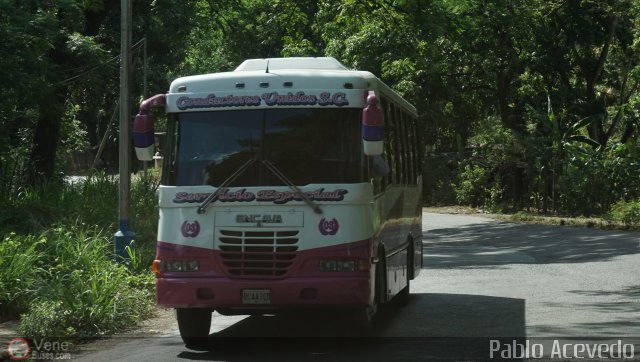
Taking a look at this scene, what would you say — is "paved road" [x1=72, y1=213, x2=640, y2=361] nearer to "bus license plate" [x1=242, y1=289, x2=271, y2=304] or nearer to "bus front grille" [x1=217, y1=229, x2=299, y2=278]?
"bus license plate" [x1=242, y1=289, x2=271, y2=304]

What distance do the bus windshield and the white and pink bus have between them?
0.4 inches

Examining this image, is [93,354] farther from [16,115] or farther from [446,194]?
[446,194]

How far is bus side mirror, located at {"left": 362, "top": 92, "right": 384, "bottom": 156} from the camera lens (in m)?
10.5

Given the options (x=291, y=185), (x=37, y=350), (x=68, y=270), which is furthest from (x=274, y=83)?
(x=68, y=270)

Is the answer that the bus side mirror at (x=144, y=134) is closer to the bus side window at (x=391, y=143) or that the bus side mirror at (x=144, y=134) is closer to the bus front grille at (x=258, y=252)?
the bus front grille at (x=258, y=252)

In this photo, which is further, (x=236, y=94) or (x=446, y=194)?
(x=446, y=194)

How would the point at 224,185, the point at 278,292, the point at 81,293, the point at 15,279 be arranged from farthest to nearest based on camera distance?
the point at 15,279 → the point at 81,293 → the point at 224,185 → the point at 278,292

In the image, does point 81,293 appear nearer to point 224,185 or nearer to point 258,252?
point 224,185

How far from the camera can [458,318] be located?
42.3 ft

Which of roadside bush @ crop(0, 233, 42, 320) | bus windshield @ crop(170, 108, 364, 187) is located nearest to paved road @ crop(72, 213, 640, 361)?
bus windshield @ crop(170, 108, 364, 187)

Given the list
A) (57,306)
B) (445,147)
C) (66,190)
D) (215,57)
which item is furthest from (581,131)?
(215,57)

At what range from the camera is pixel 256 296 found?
1041cm

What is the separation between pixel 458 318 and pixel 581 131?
27336mm

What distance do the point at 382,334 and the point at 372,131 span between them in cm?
251
